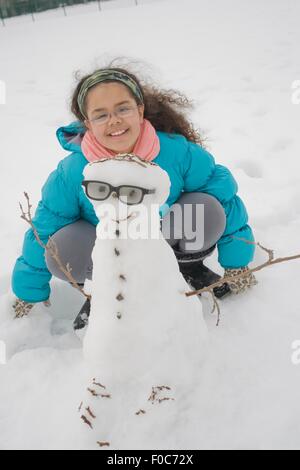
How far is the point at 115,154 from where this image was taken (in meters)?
1.17

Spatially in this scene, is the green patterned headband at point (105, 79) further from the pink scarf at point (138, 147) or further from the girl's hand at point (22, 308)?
the girl's hand at point (22, 308)

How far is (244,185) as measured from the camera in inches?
85.4

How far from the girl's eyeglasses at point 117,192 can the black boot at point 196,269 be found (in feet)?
2.53

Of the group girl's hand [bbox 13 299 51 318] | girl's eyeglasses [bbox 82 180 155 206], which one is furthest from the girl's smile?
girl's hand [bbox 13 299 51 318]

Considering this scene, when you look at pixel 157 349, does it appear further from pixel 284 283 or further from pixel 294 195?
pixel 294 195

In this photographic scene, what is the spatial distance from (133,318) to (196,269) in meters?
0.82

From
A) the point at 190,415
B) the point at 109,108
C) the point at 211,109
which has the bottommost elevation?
the point at 190,415

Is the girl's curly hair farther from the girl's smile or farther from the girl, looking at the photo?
the girl's smile

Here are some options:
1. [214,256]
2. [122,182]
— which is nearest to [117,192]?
[122,182]

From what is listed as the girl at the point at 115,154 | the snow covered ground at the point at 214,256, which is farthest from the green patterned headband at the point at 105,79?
the snow covered ground at the point at 214,256

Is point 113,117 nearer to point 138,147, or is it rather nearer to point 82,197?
point 138,147

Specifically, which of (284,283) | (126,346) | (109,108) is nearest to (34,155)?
(109,108)

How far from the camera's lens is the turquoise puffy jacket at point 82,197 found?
1.28 meters
